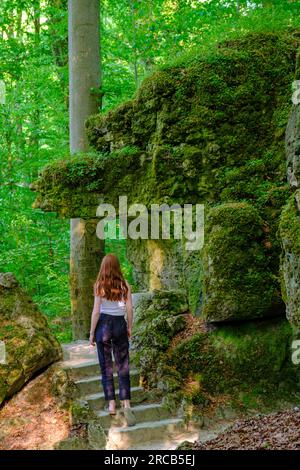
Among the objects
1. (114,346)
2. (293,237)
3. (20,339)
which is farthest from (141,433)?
(293,237)

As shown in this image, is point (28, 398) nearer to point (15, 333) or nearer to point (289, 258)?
point (15, 333)

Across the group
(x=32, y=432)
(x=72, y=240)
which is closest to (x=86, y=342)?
(x=72, y=240)

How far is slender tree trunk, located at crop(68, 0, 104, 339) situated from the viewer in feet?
34.7

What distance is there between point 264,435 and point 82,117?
24.9 ft

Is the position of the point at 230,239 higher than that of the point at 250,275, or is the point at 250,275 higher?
the point at 230,239

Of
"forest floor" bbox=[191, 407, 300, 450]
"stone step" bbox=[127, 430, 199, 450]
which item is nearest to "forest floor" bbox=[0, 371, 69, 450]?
"stone step" bbox=[127, 430, 199, 450]

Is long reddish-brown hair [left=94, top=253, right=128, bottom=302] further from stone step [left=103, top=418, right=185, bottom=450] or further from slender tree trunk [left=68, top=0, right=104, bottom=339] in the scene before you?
slender tree trunk [left=68, top=0, right=104, bottom=339]

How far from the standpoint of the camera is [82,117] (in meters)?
10.7

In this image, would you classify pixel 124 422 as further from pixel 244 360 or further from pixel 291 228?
pixel 291 228

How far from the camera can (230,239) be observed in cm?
740

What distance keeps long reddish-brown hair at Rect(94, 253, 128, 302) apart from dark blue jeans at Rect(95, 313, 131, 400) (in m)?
0.27

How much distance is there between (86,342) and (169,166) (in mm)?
3606
